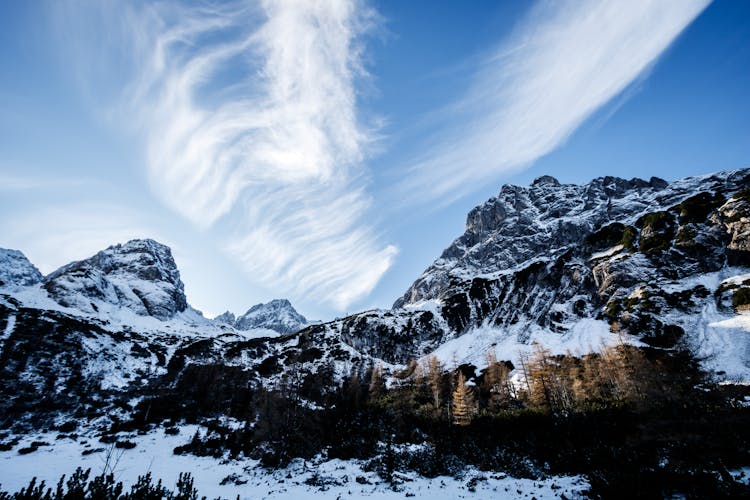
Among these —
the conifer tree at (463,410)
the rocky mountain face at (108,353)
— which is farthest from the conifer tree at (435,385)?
the rocky mountain face at (108,353)

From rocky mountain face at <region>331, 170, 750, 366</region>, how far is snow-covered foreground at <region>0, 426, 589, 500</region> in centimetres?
4574

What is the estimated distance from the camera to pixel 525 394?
57625mm

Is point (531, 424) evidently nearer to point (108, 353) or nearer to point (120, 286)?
point (108, 353)

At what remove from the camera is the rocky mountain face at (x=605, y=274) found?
66500 mm

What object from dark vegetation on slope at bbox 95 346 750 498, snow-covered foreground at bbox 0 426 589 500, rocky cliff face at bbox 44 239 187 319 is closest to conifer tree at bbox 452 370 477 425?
dark vegetation on slope at bbox 95 346 750 498

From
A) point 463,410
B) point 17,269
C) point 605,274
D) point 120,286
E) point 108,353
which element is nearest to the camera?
point 463,410

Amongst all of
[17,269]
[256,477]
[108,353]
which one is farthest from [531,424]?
[17,269]

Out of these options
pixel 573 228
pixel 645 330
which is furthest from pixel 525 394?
pixel 573 228

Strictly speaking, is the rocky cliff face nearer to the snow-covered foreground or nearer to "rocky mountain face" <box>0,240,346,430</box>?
"rocky mountain face" <box>0,240,346,430</box>

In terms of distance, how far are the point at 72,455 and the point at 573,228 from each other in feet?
536

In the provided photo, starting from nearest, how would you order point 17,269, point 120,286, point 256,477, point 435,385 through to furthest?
point 256,477 < point 435,385 < point 120,286 < point 17,269

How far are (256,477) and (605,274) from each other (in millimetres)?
93103

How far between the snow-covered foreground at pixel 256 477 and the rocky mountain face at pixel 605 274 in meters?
45.7

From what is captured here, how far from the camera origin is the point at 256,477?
3388 centimetres
